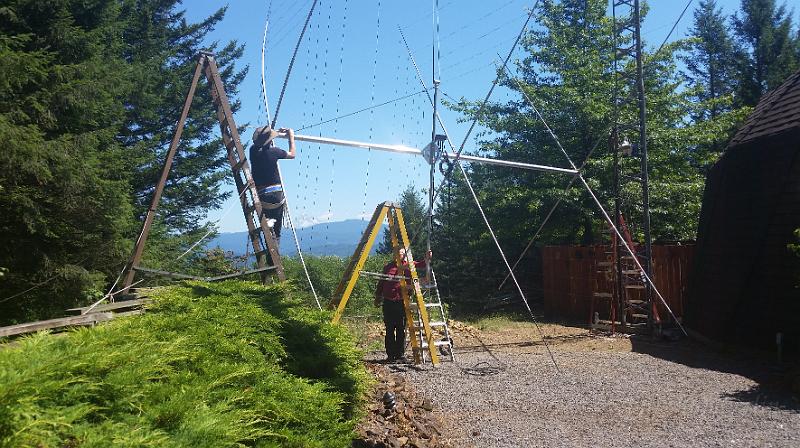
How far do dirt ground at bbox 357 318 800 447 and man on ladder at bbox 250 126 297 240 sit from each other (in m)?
2.76

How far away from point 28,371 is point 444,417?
16.0 feet

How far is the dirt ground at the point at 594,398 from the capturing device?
590 centimetres

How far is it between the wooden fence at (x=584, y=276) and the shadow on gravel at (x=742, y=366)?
2.62 meters

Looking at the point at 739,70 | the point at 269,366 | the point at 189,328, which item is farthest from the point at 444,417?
the point at 739,70

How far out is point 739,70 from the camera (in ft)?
104

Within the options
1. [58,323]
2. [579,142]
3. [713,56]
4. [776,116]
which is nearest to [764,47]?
[713,56]

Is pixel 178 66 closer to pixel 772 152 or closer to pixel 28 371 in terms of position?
pixel 772 152

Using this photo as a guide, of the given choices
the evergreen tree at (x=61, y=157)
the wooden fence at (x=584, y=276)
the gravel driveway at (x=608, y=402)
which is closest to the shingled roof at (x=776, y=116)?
the wooden fence at (x=584, y=276)

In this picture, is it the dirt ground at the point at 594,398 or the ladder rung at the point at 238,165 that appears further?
the ladder rung at the point at 238,165

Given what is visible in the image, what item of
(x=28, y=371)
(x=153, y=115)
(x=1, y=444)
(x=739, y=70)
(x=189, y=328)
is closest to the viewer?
(x=1, y=444)

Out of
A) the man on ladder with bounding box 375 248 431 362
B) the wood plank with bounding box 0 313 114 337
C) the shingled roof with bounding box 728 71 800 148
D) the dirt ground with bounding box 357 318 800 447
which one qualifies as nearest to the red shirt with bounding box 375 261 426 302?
the man on ladder with bounding box 375 248 431 362

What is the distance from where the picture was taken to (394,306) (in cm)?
950

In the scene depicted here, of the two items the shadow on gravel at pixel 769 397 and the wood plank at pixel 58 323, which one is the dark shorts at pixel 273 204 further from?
the shadow on gravel at pixel 769 397

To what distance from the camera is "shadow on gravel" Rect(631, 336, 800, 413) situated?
7.39 m
